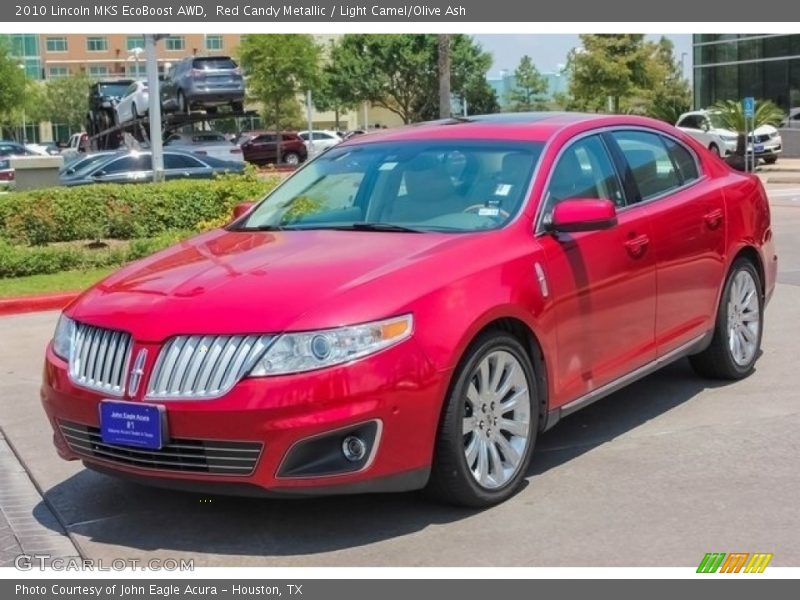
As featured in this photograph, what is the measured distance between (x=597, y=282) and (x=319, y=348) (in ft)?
5.73

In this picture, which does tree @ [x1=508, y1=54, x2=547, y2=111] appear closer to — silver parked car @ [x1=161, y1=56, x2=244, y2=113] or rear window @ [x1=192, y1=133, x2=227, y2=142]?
rear window @ [x1=192, y1=133, x2=227, y2=142]

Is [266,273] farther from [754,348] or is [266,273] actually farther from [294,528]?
[754,348]

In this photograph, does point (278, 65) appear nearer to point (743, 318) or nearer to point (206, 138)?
point (206, 138)

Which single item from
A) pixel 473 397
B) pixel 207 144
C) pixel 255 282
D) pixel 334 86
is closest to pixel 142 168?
pixel 207 144

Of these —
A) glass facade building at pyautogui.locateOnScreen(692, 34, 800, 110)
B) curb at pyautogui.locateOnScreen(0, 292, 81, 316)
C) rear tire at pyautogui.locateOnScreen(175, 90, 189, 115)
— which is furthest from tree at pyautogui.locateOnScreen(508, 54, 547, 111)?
curb at pyautogui.locateOnScreen(0, 292, 81, 316)

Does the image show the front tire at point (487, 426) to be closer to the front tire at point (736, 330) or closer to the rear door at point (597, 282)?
the rear door at point (597, 282)

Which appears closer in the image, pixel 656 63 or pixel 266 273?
pixel 266 273

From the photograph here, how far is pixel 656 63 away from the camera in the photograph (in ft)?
163

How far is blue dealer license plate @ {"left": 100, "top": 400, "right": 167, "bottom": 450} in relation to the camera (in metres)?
4.35
